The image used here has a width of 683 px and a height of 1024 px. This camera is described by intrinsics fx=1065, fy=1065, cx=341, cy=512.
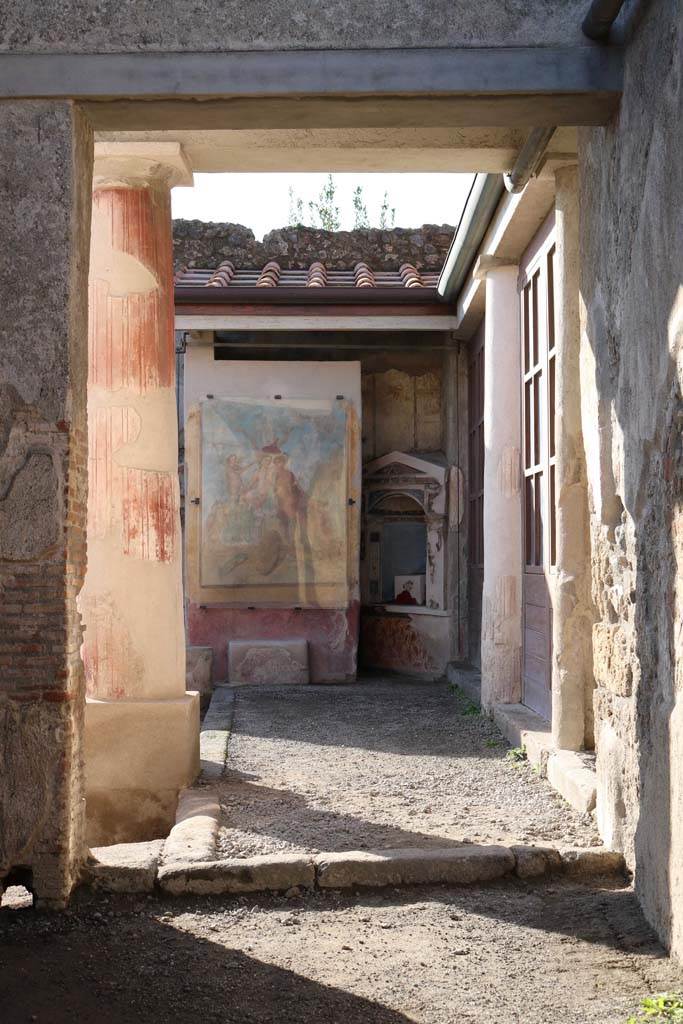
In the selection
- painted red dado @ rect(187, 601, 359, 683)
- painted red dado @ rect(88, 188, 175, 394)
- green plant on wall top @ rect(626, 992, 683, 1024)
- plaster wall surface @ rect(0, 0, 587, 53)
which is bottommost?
green plant on wall top @ rect(626, 992, 683, 1024)

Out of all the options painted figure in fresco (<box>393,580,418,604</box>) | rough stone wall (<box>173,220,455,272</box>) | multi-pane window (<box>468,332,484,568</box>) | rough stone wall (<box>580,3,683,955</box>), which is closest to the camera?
rough stone wall (<box>580,3,683,955</box>)

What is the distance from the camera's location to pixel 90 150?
181 inches

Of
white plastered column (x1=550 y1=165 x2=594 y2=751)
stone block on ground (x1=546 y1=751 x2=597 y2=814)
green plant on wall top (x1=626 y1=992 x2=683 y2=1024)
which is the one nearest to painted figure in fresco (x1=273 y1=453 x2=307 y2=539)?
white plastered column (x1=550 y1=165 x2=594 y2=751)

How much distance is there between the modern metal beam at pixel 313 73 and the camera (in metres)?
4.18

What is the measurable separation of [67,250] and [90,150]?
62 centimetres

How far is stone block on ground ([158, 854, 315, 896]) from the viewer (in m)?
4.26

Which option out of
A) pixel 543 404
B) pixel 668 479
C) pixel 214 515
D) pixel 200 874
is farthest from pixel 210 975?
pixel 214 515

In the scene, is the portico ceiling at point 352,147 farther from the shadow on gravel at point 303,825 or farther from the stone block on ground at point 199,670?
the stone block on ground at point 199,670

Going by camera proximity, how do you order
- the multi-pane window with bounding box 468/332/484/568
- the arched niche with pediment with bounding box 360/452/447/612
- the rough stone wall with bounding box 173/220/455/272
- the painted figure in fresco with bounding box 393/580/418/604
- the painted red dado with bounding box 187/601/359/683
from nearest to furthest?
the multi-pane window with bounding box 468/332/484/568 < the painted red dado with bounding box 187/601/359/683 < the arched niche with pediment with bounding box 360/452/447/612 < the painted figure in fresco with bounding box 393/580/418/604 < the rough stone wall with bounding box 173/220/455/272

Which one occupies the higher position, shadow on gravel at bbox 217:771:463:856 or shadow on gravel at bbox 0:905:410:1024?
shadow on gravel at bbox 217:771:463:856

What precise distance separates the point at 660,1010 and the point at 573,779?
2.29m

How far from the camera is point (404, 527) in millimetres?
11742

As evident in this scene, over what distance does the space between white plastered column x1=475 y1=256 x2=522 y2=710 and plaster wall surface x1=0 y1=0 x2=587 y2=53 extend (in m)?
4.05

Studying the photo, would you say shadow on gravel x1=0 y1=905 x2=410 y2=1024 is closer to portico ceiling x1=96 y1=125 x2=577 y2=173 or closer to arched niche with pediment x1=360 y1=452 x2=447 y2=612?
portico ceiling x1=96 y1=125 x2=577 y2=173
